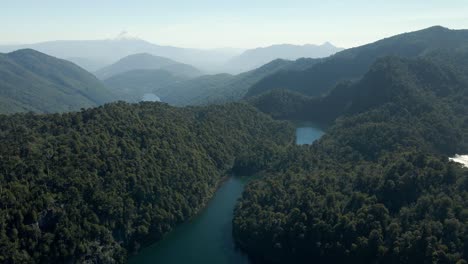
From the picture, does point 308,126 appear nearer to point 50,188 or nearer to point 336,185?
point 336,185

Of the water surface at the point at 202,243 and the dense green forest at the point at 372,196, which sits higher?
the dense green forest at the point at 372,196

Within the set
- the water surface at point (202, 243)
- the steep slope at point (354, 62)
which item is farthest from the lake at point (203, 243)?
the steep slope at point (354, 62)

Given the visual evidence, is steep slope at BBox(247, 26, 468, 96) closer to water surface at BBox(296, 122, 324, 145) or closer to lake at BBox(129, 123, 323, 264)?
water surface at BBox(296, 122, 324, 145)

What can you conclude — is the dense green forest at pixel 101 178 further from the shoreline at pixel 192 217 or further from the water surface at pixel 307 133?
the water surface at pixel 307 133

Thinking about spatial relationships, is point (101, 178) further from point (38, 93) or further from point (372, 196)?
point (38, 93)

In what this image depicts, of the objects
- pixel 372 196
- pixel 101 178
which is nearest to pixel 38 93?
pixel 101 178

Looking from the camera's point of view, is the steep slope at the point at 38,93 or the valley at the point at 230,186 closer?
the valley at the point at 230,186
